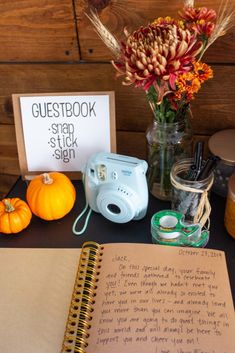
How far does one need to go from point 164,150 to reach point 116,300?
1.07 feet

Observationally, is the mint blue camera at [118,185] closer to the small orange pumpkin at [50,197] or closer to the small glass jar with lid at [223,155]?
the small orange pumpkin at [50,197]

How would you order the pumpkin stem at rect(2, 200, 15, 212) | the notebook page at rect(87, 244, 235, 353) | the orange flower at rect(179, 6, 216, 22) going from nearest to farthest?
the notebook page at rect(87, 244, 235, 353)
the orange flower at rect(179, 6, 216, 22)
the pumpkin stem at rect(2, 200, 15, 212)

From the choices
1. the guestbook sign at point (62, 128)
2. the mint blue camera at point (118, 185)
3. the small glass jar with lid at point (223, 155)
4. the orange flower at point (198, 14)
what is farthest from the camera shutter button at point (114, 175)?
the orange flower at point (198, 14)

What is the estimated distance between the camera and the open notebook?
0.56m

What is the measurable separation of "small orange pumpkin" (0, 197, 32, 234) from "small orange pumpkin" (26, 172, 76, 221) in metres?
0.02

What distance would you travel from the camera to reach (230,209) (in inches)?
27.8

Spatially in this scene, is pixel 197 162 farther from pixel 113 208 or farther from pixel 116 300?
pixel 116 300

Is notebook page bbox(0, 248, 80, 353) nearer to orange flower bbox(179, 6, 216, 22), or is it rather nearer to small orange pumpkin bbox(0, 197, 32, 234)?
small orange pumpkin bbox(0, 197, 32, 234)

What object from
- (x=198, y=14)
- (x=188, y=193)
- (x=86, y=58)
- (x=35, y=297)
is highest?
(x=198, y=14)

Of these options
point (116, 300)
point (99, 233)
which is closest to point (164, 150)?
point (99, 233)

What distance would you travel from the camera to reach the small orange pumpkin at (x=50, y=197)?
0.76 meters

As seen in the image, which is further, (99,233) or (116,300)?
(99,233)

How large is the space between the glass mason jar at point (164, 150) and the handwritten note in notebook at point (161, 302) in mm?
183

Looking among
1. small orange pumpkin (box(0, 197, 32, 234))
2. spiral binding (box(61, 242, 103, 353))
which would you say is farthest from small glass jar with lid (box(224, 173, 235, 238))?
small orange pumpkin (box(0, 197, 32, 234))
